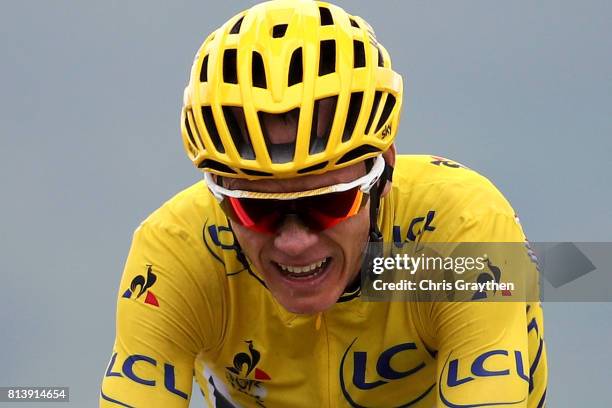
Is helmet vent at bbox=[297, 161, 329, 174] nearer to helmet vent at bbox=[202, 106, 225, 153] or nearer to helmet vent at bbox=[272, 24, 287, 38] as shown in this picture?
helmet vent at bbox=[202, 106, 225, 153]

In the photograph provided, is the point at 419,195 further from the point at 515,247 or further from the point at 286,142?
the point at 286,142

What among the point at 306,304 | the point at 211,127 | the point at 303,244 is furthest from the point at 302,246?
the point at 211,127

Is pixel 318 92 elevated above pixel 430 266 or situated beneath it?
elevated above

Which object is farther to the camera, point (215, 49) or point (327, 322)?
point (327, 322)

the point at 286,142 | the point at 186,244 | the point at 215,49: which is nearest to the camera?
the point at 286,142

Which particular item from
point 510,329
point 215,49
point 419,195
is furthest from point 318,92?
point 510,329

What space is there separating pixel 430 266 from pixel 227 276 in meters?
0.62

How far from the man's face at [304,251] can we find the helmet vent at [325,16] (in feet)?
1.44

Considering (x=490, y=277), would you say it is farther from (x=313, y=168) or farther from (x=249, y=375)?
(x=249, y=375)

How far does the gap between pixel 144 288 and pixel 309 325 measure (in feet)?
1.69

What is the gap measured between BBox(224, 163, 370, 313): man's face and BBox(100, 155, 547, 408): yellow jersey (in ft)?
0.93

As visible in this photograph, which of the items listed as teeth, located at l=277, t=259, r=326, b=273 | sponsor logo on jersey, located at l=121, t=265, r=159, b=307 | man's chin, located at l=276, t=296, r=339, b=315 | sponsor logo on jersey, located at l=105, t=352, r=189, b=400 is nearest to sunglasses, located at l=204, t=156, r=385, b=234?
teeth, located at l=277, t=259, r=326, b=273

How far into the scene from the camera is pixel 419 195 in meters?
3.54

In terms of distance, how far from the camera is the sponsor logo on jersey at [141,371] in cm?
336
